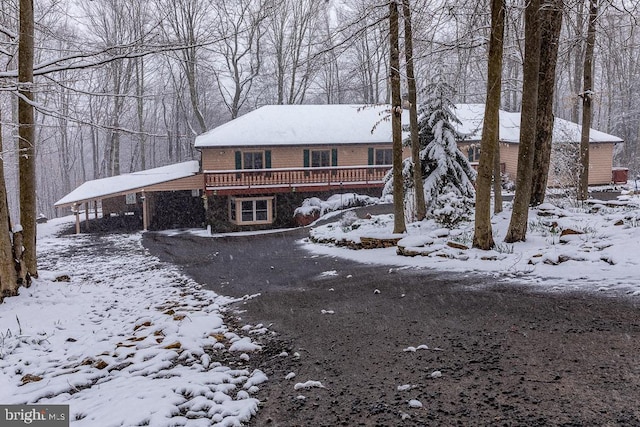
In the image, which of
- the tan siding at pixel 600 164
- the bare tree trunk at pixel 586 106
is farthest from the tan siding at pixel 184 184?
the tan siding at pixel 600 164

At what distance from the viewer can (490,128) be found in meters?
8.64

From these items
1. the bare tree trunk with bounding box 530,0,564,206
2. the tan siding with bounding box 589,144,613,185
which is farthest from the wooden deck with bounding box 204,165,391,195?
the bare tree trunk with bounding box 530,0,564,206

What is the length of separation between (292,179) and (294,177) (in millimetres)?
200

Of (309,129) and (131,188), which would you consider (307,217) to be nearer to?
(309,129)

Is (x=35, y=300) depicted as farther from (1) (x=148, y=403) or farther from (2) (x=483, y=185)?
(2) (x=483, y=185)

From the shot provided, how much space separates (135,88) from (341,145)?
23.8m

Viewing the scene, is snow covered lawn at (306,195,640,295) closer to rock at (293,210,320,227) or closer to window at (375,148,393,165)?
rock at (293,210,320,227)

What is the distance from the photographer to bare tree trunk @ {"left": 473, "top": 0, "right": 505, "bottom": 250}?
8242 mm

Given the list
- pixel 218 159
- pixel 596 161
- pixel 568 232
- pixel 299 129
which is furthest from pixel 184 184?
pixel 596 161

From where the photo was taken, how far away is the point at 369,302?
23.0ft

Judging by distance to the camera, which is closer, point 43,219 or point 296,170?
point 296,170

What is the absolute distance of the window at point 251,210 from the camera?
27266 millimetres

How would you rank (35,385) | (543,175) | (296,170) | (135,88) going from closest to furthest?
1. (35,385)
2. (543,175)
3. (296,170)
4. (135,88)

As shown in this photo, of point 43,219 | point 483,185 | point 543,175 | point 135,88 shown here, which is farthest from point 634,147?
point 43,219
